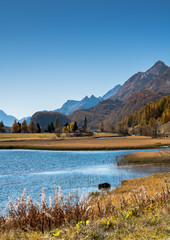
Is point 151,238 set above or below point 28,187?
above

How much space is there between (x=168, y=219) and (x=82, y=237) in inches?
121

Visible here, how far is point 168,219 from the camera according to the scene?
772cm

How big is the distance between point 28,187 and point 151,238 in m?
19.1

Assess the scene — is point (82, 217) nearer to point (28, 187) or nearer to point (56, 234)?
point (56, 234)

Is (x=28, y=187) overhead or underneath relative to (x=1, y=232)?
underneath

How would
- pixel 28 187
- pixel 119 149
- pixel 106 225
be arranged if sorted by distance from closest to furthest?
pixel 106 225
pixel 28 187
pixel 119 149

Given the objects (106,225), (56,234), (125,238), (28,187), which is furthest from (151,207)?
(28,187)

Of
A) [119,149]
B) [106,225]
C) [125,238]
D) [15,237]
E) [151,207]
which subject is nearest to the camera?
[125,238]

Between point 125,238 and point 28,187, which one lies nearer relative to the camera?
point 125,238

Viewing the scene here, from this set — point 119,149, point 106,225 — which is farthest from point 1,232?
point 119,149

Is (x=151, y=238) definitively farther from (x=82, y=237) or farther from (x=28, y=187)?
(x=28, y=187)

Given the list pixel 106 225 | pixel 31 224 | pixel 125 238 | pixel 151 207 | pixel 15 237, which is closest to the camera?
pixel 125 238

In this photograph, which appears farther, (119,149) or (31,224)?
(119,149)

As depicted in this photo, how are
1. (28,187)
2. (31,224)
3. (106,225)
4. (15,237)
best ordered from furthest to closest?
(28,187), (31,224), (106,225), (15,237)
